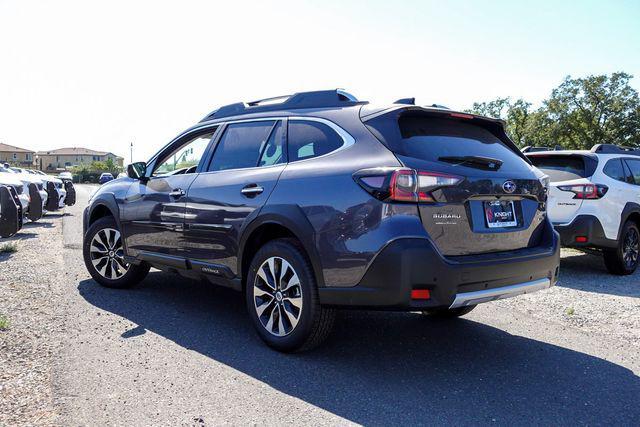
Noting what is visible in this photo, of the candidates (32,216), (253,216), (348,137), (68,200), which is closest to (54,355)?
(253,216)

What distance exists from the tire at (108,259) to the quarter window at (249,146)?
1924 mm

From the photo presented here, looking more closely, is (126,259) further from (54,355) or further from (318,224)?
(318,224)

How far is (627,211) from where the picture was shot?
7.95 meters

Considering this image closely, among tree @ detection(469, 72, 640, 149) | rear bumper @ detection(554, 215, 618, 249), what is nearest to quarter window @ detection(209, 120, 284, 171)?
rear bumper @ detection(554, 215, 618, 249)

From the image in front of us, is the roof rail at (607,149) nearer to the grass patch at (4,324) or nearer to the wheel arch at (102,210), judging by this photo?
the wheel arch at (102,210)

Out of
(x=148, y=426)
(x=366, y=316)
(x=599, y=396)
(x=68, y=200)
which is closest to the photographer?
(x=148, y=426)

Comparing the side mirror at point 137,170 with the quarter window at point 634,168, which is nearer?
the side mirror at point 137,170

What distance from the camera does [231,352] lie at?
4.24 m

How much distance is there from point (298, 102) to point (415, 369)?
234 cm

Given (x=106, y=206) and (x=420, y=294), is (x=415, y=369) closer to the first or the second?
(x=420, y=294)

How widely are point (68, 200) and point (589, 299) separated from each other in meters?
17.6

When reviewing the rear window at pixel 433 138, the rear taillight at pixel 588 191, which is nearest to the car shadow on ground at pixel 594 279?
the rear taillight at pixel 588 191

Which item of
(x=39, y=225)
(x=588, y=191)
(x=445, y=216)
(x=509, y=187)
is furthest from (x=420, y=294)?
(x=39, y=225)

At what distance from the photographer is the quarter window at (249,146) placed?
457 cm
